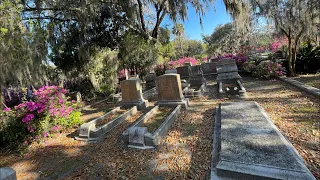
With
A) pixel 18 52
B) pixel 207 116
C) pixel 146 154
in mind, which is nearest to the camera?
pixel 146 154

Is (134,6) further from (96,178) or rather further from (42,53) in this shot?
(96,178)

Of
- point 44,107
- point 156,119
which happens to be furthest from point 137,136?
point 44,107

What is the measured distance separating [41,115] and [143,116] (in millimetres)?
2495

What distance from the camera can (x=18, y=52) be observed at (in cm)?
610

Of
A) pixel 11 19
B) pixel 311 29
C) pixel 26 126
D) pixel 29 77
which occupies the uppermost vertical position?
pixel 11 19

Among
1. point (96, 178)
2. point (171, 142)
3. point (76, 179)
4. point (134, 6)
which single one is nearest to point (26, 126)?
point (76, 179)

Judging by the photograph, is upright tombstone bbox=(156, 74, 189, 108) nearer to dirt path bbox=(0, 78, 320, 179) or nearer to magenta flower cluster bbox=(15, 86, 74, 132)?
Result: dirt path bbox=(0, 78, 320, 179)

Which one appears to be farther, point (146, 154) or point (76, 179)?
point (146, 154)

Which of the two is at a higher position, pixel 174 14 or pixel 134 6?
pixel 134 6

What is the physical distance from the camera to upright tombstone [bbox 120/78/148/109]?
6.40 meters

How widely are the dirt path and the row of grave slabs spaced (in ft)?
0.59

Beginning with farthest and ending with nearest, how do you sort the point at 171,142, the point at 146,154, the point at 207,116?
1. the point at 207,116
2. the point at 171,142
3. the point at 146,154

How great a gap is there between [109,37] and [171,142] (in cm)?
880

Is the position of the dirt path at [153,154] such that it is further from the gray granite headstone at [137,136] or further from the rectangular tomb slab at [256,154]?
the rectangular tomb slab at [256,154]
